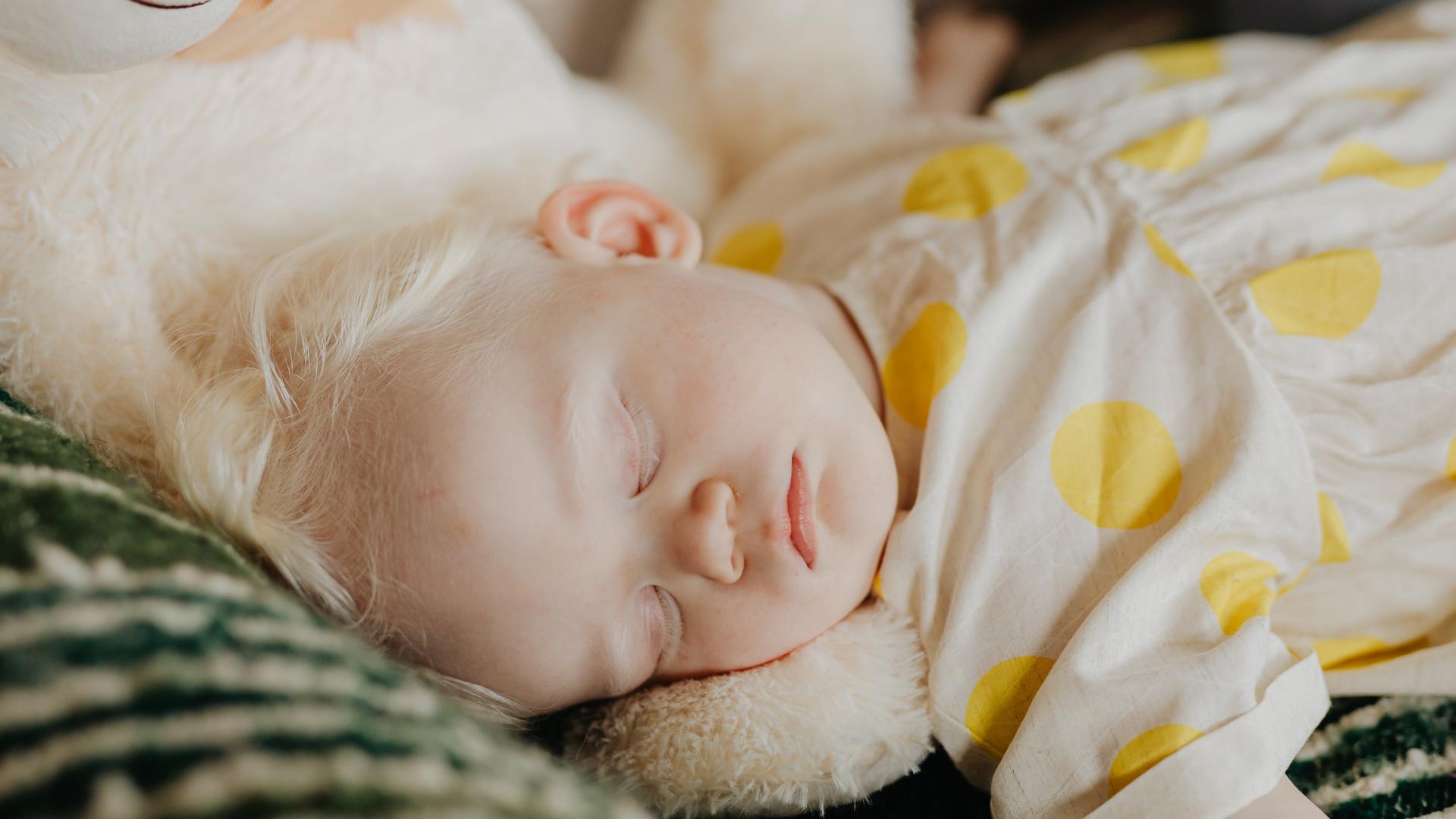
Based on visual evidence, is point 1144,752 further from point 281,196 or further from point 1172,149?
point 281,196

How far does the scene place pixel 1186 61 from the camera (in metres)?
1.13

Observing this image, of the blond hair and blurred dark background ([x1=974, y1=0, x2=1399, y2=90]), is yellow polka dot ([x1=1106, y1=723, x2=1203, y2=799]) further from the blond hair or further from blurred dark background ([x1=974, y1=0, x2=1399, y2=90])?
blurred dark background ([x1=974, y1=0, x2=1399, y2=90])

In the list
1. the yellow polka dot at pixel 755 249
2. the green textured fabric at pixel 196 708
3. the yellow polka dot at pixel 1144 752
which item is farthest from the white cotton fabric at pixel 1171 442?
the green textured fabric at pixel 196 708

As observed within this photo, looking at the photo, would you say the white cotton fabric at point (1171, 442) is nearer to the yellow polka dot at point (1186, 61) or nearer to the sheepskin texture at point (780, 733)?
the sheepskin texture at point (780, 733)

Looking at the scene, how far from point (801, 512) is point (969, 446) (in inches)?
7.1

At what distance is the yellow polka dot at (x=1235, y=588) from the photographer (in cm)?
75

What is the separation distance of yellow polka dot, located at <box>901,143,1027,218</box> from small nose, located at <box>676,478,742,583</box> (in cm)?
41

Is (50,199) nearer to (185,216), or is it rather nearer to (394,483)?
(185,216)

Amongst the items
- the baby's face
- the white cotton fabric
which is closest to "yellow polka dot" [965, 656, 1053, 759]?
the white cotton fabric

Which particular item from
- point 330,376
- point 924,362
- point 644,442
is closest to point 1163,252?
point 924,362

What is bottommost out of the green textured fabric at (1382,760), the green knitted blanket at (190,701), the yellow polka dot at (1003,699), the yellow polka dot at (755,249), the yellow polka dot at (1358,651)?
the green textured fabric at (1382,760)

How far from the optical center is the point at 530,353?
0.74m

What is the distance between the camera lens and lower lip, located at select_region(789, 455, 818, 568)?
0.76m

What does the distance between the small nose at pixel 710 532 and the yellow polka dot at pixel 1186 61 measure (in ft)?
2.57
